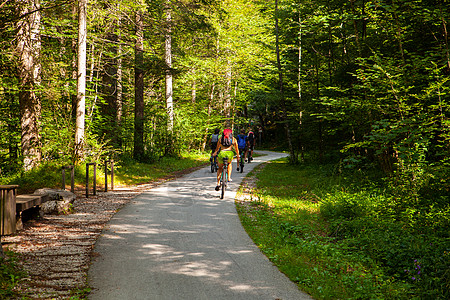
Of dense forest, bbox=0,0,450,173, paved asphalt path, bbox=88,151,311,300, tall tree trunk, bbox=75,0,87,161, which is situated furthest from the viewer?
tall tree trunk, bbox=75,0,87,161

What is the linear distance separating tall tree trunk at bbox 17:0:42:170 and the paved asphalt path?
230 inches

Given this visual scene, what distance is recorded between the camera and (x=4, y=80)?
40.8 feet

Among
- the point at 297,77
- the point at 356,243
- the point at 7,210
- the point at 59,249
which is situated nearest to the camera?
the point at 59,249

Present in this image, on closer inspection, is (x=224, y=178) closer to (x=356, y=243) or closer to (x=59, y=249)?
(x=356, y=243)

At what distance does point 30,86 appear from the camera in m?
12.1

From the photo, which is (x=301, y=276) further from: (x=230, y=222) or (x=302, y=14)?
(x=302, y=14)

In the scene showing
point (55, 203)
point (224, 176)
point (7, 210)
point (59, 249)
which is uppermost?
point (224, 176)

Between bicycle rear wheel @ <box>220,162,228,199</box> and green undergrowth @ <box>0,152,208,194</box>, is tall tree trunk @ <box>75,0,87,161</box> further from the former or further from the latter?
bicycle rear wheel @ <box>220,162,228,199</box>

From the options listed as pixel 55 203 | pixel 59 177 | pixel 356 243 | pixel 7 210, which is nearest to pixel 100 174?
pixel 59 177

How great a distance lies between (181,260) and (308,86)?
16.8 meters

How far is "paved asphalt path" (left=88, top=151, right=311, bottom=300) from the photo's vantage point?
422 cm

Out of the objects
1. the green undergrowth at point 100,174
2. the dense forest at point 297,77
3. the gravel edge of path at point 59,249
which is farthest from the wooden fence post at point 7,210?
the green undergrowth at point 100,174

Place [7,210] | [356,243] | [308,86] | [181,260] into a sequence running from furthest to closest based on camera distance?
[308,86] → [356,243] → [7,210] → [181,260]

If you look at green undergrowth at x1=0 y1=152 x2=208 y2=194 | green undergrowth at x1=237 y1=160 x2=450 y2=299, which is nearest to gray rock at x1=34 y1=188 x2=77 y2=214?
green undergrowth at x1=0 y1=152 x2=208 y2=194
